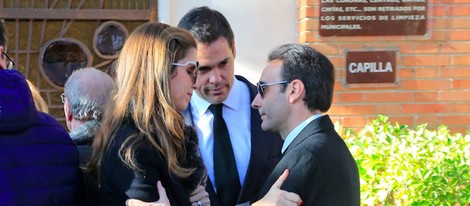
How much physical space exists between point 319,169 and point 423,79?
326cm

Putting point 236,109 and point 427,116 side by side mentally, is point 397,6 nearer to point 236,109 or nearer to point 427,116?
point 427,116

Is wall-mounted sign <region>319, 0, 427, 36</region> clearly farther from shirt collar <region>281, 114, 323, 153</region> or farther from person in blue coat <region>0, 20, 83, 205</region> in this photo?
person in blue coat <region>0, 20, 83, 205</region>

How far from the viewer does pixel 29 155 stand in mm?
2287

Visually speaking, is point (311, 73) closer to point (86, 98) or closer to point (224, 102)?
point (224, 102)

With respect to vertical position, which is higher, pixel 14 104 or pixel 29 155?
pixel 14 104

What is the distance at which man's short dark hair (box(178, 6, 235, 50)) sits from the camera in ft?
11.1

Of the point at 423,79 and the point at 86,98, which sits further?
the point at 423,79

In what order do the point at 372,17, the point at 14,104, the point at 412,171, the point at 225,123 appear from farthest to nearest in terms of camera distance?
1. the point at 372,17
2. the point at 412,171
3. the point at 225,123
4. the point at 14,104

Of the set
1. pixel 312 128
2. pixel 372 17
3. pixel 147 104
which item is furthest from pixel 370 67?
pixel 147 104

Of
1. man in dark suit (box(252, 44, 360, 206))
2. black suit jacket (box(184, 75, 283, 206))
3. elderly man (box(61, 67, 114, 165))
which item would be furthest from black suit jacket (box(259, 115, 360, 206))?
elderly man (box(61, 67, 114, 165))

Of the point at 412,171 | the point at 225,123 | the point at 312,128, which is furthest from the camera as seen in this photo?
the point at 412,171

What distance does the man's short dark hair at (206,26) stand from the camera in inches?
133

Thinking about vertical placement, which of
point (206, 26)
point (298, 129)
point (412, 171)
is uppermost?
point (206, 26)

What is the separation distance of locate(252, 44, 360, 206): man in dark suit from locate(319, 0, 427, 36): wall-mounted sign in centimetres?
254
